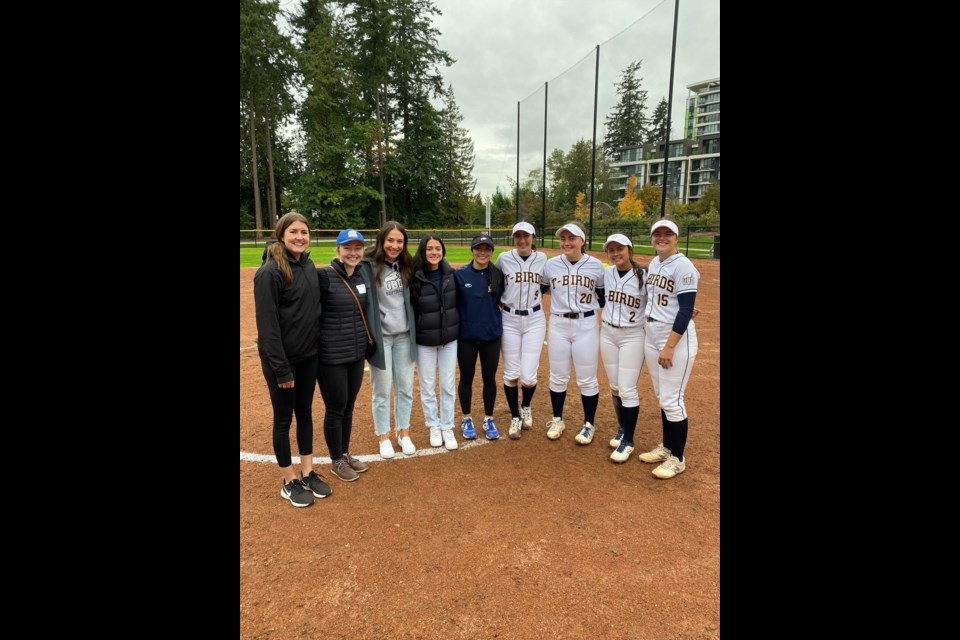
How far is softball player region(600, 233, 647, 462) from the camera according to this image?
3777 millimetres

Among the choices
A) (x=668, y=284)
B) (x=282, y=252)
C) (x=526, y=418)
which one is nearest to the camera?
(x=282, y=252)

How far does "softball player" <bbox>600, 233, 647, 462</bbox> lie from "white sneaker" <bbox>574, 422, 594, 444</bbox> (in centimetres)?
28

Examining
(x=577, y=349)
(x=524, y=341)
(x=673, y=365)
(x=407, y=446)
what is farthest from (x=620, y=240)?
(x=407, y=446)

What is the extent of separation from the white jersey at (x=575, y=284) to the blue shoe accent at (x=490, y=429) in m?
1.21

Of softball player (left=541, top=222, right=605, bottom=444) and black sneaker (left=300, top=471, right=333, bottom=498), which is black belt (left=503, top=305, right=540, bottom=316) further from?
black sneaker (left=300, top=471, right=333, bottom=498)

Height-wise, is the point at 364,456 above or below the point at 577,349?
below

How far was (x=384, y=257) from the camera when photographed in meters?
3.82

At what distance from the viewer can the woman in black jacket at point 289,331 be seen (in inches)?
116

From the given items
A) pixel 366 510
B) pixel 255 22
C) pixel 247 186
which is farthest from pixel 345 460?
pixel 247 186

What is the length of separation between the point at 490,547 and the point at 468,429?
161 cm

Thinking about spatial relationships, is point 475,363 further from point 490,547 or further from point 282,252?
point 282,252

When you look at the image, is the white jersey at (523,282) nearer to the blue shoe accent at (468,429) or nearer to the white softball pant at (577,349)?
the white softball pant at (577,349)

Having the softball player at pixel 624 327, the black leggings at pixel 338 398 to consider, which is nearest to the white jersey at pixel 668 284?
the softball player at pixel 624 327

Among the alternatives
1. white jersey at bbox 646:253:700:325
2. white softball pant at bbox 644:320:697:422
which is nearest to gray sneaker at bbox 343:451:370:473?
white softball pant at bbox 644:320:697:422
